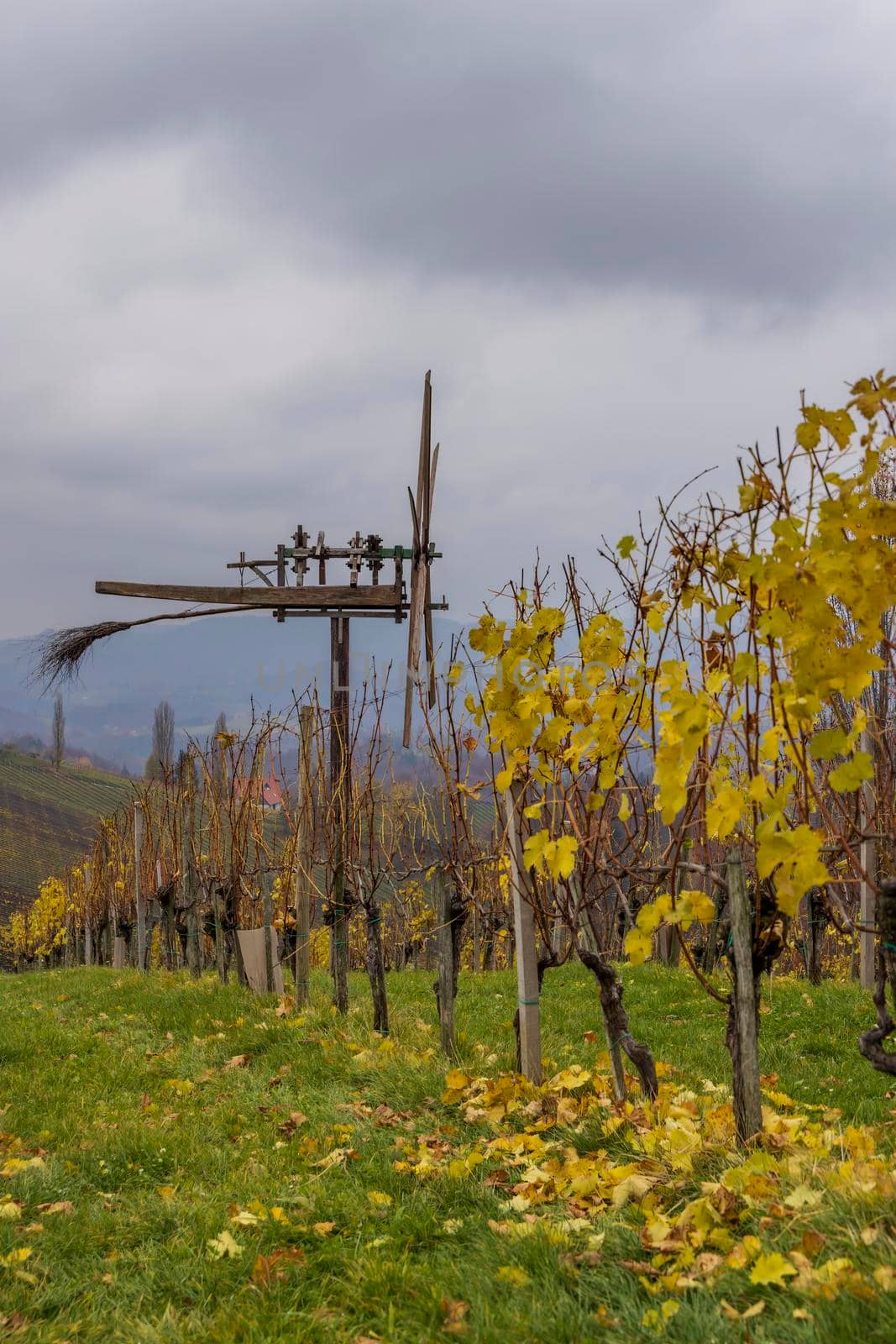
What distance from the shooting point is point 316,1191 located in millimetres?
3928

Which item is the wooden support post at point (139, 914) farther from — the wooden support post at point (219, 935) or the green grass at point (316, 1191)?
the green grass at point (316, 1191)

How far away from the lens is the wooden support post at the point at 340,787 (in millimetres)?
8227

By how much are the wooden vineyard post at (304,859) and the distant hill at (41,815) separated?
32.8 m

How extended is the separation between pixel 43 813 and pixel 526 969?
75845mm

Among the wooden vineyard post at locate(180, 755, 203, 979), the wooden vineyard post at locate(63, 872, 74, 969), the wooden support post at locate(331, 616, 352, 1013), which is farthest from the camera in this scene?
the wooden vineyard post at locate(63, 872, 74, 969)

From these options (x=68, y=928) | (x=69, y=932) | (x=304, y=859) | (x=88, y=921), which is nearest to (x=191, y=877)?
(x=304, y=859)

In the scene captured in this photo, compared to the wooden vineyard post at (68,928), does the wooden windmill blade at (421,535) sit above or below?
above

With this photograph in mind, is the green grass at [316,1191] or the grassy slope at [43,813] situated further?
the grassy slope at [43,813]

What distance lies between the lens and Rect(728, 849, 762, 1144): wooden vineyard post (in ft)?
11.9

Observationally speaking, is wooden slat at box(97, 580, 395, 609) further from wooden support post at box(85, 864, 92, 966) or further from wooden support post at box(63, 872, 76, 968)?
wooden support post at box(63, 872, 76, 968)

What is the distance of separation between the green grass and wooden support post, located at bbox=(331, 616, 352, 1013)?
1.27 ft

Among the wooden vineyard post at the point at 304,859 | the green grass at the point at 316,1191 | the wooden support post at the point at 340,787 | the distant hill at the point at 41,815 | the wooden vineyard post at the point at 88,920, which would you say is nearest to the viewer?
the green grass at the point at 316,1191

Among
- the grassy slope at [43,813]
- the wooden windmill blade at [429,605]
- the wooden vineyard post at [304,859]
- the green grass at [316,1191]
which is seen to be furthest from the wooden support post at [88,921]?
the grassy slope at [43,813]

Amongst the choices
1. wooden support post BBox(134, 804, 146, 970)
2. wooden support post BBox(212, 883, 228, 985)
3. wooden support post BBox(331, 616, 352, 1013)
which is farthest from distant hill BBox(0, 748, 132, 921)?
wooden support post BBox(331, 616, 352, 1013)
